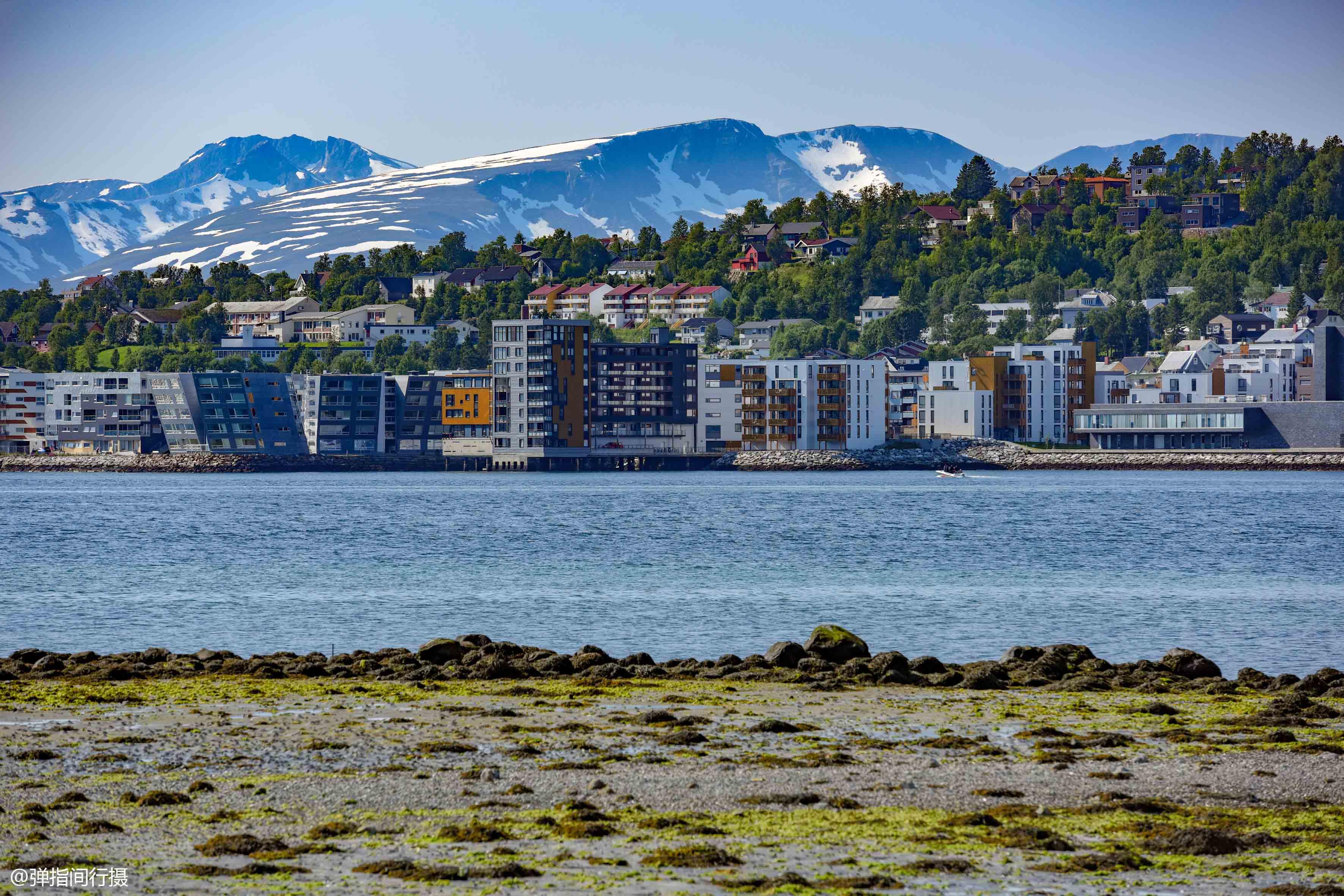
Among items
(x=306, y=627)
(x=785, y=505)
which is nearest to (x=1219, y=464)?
(x=785, y=505)

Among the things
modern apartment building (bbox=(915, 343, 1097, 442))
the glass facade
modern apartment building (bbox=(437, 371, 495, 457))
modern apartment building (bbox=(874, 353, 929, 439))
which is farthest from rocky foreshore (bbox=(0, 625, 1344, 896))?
modern apartment building (bbox=(874, 353, 929, 439))

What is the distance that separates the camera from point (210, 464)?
150 m

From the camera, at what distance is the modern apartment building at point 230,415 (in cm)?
15225

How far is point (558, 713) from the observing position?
65.9 ft

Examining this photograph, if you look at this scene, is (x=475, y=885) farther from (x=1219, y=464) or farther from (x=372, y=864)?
(x=1219, y=464)

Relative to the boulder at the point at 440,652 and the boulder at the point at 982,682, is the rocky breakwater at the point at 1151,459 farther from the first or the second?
the boulder at the point at 440,652

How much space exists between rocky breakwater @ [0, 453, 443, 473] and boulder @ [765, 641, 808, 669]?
5070 inches

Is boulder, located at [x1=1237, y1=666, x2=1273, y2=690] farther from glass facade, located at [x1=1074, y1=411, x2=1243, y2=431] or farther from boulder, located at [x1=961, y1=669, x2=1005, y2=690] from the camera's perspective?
glass facade, located at [x1=1074, y1=411, x2=1243, y2=431]

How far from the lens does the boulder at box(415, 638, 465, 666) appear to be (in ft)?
82.5

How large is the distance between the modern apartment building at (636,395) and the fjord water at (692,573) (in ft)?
175

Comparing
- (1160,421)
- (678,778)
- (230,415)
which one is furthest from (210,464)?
(678,778)

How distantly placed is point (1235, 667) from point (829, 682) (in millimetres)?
8151
